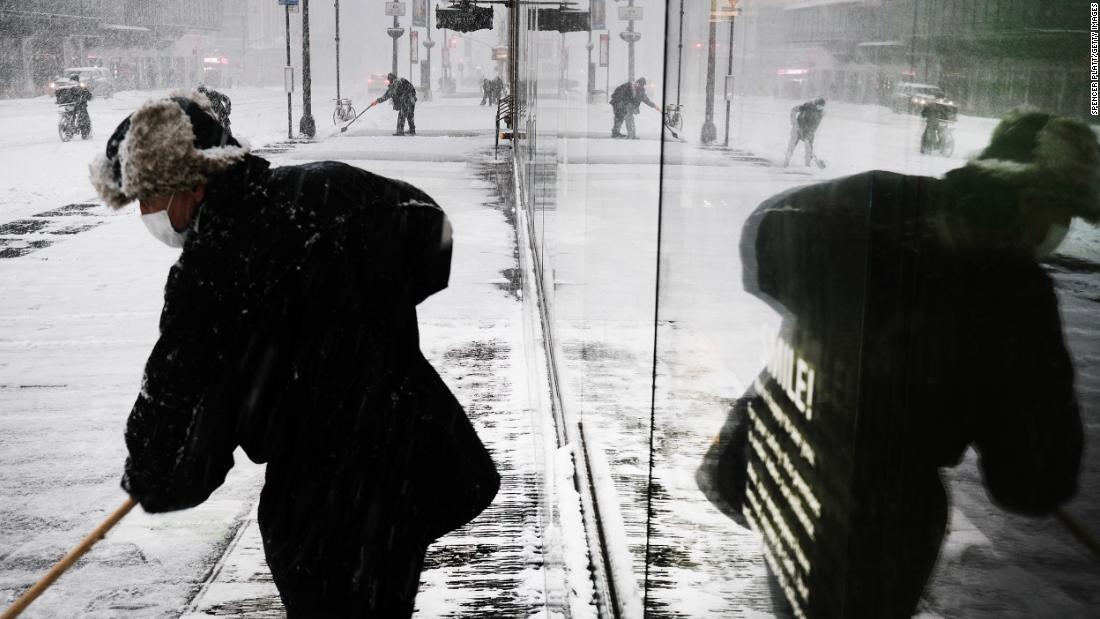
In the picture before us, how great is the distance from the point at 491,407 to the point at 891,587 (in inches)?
181

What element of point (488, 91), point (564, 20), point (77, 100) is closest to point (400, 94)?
point (77, 100)

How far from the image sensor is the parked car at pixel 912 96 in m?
0.80

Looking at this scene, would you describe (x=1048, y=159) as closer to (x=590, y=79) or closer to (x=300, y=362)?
(x=300, y=362)

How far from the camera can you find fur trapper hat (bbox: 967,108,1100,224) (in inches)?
23.1

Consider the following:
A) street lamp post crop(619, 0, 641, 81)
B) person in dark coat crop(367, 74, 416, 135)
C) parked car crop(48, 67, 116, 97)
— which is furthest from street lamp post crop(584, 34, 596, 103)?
parked car crop(48, 67, 116, 97)

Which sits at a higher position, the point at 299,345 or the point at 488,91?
the point at 488,91

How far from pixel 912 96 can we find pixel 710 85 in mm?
852

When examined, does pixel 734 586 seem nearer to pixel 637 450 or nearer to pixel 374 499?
pixel 374 499

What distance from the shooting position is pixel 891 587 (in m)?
0.83

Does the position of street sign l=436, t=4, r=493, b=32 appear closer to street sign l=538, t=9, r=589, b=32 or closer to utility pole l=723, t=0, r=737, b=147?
street sign l=538, t=9, r=589, b=32

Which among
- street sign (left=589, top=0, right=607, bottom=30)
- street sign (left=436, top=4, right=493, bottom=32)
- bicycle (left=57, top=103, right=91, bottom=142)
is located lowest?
bicycle (left=57, top=103, right=91, bottom=142)

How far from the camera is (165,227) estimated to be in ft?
6.88

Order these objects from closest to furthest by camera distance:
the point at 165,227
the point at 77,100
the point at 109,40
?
the point at 165,227
the point at 77,100
the point at 109,40

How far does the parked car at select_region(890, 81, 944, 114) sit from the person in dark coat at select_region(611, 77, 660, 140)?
5.41 ft
